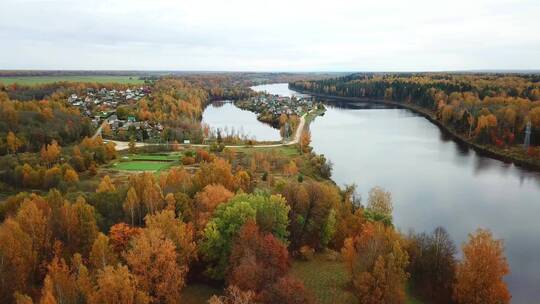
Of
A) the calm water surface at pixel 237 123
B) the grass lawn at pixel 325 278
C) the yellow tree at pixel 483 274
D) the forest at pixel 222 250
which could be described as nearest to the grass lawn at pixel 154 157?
the calm water surface at pixel 237 123

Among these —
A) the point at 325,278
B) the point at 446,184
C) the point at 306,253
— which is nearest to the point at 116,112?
the point at 446,184

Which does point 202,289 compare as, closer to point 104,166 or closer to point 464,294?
point 464,294

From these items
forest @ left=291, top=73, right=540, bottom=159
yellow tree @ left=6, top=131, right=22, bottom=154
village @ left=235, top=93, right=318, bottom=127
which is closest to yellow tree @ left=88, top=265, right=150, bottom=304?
yellow tree @ left=6, top=131, right=22, bottom=154

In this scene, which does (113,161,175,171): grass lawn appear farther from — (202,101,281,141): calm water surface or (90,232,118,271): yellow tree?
(90,232,118,271): yellow tree

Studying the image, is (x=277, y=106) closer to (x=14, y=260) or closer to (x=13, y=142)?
(x=13, y=142)

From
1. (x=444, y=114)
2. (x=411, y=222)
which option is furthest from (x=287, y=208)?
(x=444, y=114)

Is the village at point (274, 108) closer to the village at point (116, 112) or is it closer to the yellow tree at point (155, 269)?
the village at point (116, 112)
